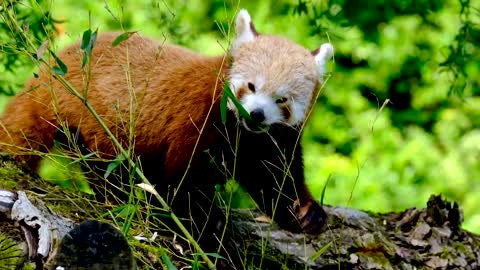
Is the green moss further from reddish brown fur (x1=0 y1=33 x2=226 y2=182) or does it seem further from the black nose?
the black nose

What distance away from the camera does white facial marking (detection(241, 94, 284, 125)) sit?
11.0 feet

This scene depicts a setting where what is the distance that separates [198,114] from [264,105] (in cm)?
29

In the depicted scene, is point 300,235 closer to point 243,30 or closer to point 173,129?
point 173,129

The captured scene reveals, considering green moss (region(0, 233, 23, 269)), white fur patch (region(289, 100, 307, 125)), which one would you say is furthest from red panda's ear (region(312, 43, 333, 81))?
green moss (region(0, 233, 23, 269))

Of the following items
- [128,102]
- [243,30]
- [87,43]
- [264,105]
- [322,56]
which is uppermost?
[322,56]

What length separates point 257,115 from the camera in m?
3.33

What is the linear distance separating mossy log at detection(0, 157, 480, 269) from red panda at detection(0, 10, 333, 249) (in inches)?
4.9

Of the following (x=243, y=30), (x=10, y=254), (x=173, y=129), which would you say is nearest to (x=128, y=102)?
(x=173, y=129)

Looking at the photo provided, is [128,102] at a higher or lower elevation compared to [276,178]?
lower

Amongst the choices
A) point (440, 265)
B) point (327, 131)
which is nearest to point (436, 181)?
point (327, 131)

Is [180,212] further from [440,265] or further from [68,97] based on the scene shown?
[440,265]

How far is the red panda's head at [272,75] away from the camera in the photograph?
3.42 metres

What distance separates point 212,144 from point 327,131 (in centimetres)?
298

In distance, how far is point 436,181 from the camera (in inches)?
236
